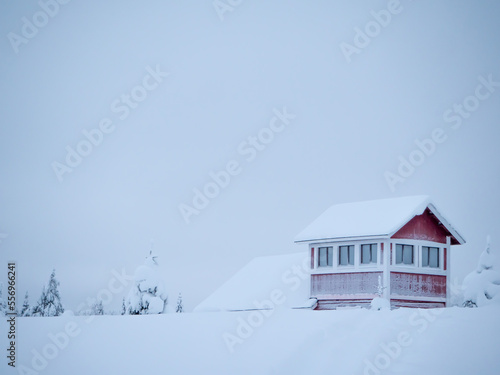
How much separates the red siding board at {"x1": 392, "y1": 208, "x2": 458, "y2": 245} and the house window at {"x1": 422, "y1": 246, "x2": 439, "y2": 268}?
601 mm

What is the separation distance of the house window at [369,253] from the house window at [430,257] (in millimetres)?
3105

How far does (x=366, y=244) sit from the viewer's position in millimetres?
39156

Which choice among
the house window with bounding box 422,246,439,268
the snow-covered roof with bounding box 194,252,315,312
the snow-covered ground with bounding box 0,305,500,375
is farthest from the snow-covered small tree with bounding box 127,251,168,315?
the house window with bounding box 422,246,439,268

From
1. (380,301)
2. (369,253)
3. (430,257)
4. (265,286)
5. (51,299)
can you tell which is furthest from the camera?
(51,299)

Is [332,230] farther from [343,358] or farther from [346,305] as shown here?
[343,358]

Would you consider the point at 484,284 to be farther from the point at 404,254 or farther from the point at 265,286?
the point at 265,286

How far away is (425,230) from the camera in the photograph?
39.8 m

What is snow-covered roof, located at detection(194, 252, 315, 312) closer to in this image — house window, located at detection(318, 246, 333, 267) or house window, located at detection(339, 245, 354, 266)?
house window, located at detection(318, 246, 333, 267)

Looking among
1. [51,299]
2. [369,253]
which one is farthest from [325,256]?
[51,299]

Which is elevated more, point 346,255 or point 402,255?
point 402,255

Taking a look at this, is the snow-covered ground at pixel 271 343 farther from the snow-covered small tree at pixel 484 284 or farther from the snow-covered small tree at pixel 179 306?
the snow-covered small tree at pixel 179 306

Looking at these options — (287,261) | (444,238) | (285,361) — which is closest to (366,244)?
(444,238)

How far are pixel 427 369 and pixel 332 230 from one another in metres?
22.2
